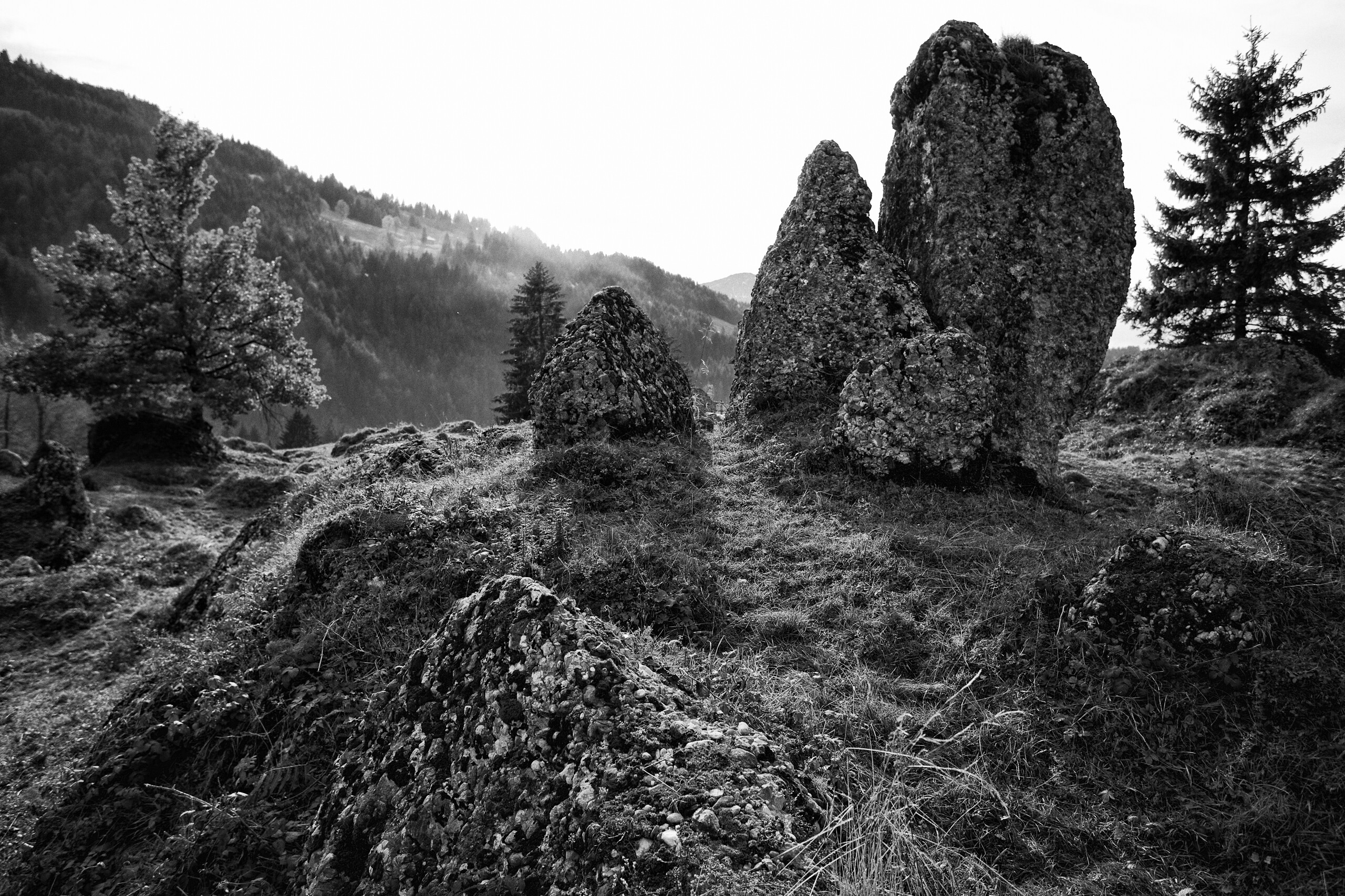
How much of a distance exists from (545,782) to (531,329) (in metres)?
33.6

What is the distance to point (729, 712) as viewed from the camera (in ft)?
12.6

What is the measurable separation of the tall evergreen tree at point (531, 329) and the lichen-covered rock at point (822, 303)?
2321cm

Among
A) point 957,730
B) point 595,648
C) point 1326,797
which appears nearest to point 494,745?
point 595,648

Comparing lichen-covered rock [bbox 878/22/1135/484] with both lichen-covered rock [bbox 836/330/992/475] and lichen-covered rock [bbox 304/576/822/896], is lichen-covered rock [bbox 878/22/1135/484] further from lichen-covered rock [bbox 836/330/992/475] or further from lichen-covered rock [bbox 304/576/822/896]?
lichen-covered rock [bbox 304/576/822/896]

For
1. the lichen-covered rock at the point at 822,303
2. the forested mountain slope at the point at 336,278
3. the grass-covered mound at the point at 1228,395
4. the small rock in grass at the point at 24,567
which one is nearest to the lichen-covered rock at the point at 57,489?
the small rock in grass at the point at 24,567

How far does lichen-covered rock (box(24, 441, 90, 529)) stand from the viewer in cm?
1431

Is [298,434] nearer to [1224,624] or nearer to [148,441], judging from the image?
[148,441]

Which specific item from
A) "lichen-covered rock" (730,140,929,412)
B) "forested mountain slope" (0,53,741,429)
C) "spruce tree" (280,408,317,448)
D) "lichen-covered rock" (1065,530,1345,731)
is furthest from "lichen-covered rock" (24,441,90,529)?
"forested mountain slope" (0,53,741,429)

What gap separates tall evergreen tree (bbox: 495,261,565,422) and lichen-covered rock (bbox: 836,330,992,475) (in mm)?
26372

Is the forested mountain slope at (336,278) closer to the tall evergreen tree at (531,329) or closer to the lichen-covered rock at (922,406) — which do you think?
the tall evergreen tree at (531,329)

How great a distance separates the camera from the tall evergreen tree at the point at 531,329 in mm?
33406

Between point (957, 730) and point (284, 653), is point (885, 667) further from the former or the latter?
point (284, 653)

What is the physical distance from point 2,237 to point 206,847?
637 ft

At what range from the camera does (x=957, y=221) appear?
10.5 meters
